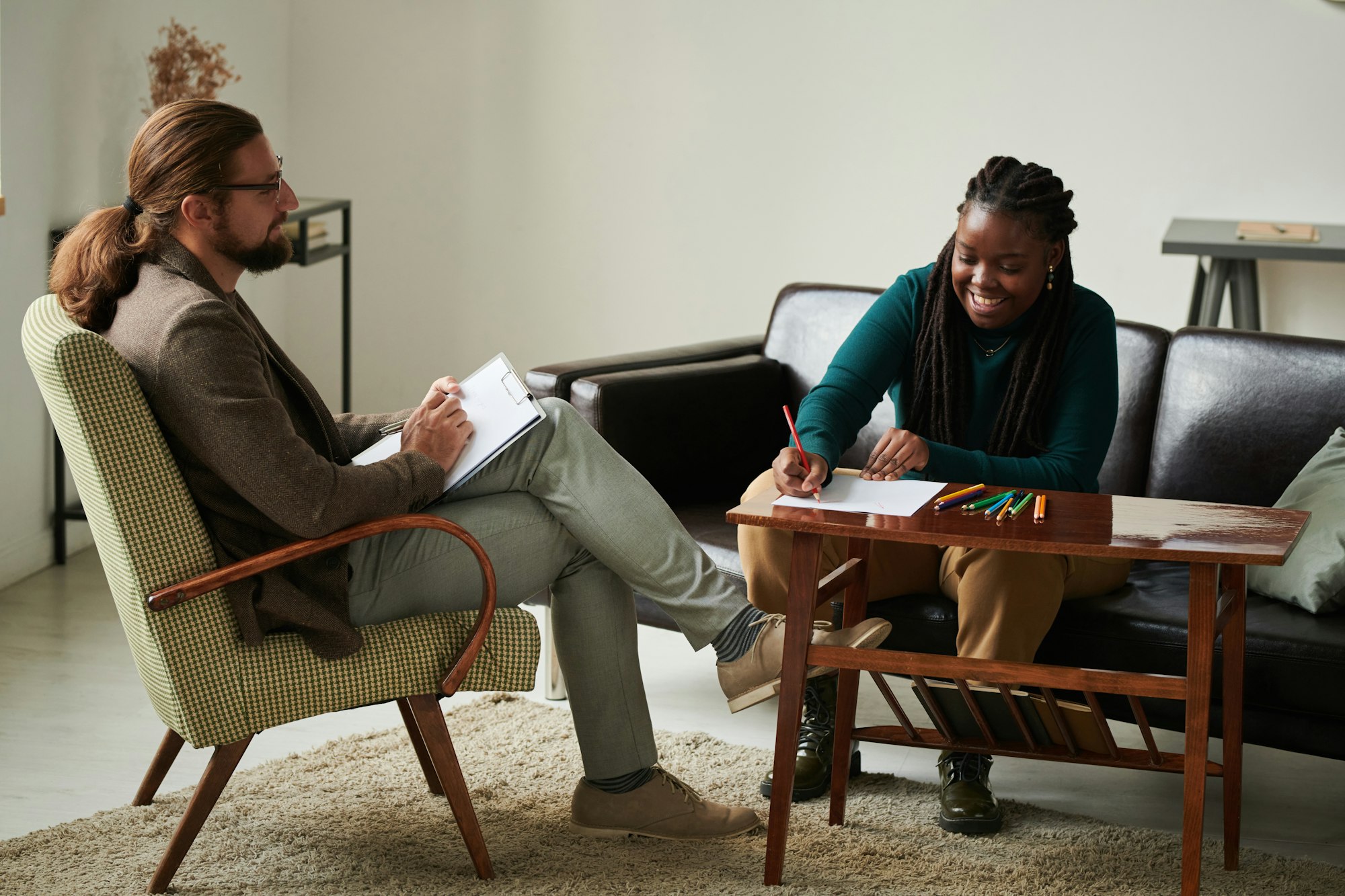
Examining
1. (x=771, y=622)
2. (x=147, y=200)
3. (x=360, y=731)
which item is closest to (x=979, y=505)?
(x=771, y=622)

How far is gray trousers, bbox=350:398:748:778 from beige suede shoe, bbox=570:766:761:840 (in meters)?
0.04

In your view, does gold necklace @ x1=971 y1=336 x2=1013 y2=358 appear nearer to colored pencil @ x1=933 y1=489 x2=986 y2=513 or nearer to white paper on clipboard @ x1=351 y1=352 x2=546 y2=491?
colored pencil @ x1=933 y1=489 x2=986 y2=513

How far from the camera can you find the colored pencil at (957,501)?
1848 mm

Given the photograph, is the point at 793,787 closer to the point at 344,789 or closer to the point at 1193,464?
the point at 344,789

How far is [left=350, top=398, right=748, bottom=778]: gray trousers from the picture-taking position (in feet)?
6.37

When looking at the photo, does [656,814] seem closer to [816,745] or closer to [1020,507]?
[816,745]

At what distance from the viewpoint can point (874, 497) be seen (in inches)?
74.7

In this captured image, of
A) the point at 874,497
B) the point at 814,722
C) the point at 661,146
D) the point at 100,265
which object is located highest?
the point at 661,146

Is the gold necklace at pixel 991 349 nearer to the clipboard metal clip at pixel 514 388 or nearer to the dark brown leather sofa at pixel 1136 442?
the dark brown leather sofa at pixel 1136 442

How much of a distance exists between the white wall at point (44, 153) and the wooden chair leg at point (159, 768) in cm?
139

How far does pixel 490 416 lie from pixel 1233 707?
110 centimetres

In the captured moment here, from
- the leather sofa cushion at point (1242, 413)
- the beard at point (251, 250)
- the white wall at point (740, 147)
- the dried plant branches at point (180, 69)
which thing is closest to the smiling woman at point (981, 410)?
the leather sofa cushion at point (1242, 413)

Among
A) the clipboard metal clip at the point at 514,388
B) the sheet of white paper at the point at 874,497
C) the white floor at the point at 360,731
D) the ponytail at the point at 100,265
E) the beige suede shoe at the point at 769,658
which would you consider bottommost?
the white floor at the point at 360,731

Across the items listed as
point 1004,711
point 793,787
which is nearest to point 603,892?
point 793,787
